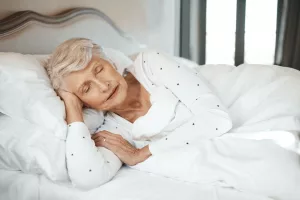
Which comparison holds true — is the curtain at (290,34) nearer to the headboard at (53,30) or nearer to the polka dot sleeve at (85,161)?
the headboard at (53,30)

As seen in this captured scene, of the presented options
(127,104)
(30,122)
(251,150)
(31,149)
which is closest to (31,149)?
(31,149)

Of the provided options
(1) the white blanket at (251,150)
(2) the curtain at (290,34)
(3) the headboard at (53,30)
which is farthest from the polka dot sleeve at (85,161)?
(2) the curtain at (290,34)

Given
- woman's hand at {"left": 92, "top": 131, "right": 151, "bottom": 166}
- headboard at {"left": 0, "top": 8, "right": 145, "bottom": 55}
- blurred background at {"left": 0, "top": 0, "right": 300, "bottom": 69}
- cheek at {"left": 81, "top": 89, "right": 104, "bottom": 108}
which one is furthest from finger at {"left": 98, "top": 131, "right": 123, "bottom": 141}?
blurred background at {"left": 0, "top": 0, "right": 300, "bottom": 69}

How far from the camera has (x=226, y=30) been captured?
10.5ft

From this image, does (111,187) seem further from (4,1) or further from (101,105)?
(4,1)

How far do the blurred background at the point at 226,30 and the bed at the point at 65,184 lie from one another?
2.49 feet

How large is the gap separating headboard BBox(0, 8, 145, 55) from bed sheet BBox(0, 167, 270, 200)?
23.9 inches

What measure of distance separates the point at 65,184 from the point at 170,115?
434 millimetres

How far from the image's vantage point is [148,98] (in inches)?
56.8

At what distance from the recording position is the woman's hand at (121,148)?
122 centimetres

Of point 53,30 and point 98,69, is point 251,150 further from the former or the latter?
point 53,30

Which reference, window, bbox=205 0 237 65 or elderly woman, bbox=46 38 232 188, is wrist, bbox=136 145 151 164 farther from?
window, bbox=205 0 237 65

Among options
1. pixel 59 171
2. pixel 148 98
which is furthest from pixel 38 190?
pixel 148 98

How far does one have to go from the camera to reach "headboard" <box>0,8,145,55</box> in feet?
5.16
